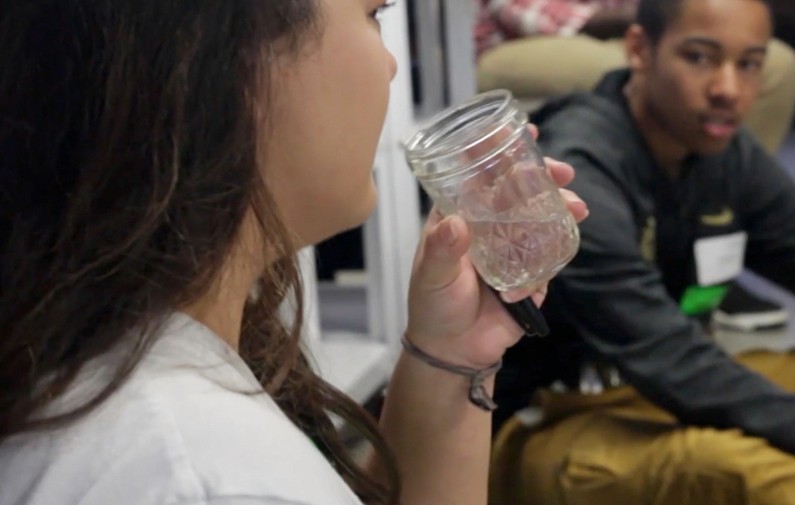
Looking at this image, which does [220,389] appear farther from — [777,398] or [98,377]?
[777,398]

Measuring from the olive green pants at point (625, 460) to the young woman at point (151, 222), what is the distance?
2.83 feet

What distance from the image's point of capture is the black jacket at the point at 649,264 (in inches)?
56.2

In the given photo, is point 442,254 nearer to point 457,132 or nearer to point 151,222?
point 457,132

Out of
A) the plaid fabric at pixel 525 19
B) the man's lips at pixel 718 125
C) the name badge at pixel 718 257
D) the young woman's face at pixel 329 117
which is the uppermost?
the young woman's face at pixel 329 117

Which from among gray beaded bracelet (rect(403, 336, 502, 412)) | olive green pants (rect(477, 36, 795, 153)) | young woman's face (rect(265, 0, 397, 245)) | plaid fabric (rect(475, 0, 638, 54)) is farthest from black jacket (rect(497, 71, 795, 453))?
plaid fabric (rect(475, 0, 638, 54))

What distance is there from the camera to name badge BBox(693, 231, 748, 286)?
5.80 feet

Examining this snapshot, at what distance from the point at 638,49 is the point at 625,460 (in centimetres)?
77

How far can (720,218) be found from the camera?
1.79 metres

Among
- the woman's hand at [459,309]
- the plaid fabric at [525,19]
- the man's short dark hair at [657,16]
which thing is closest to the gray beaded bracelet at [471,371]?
the woman's hand at [459,309]

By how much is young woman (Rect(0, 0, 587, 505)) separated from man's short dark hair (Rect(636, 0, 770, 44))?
1.22 m

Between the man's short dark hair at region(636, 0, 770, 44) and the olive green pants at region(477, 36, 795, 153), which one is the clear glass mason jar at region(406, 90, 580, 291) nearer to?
the man's short dark hair at region(636, 0, 770, 44)

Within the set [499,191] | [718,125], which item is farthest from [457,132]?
[718,125]

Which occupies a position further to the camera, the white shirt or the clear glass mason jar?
the clear glass mason jar

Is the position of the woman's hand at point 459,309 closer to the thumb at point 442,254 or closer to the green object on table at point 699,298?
the thumb at point 442,254
